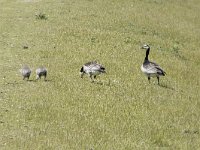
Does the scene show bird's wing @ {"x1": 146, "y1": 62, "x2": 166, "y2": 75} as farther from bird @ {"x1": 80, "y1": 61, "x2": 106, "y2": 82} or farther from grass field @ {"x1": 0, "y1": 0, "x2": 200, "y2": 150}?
bird @ {"x1": 80, "y1": 61, "x2": 106, "y2": 82}

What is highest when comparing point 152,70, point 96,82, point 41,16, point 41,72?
point 41,72

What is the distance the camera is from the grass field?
18.7 metres

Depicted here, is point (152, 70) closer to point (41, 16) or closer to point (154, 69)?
point (154, 69)

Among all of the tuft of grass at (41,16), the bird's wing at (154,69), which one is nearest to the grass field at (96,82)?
the tuft of grass at (41,16)

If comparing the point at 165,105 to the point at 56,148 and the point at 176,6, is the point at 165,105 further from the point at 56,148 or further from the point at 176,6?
the point at 176,6

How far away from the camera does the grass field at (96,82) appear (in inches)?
736

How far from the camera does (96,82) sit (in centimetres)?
2586

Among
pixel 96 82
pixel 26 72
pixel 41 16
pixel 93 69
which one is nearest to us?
pixel 26 72

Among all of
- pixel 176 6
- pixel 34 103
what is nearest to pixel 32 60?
pixel 34 103

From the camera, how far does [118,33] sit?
39.3 metres

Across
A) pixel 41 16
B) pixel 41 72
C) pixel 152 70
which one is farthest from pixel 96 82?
pixel 41 16

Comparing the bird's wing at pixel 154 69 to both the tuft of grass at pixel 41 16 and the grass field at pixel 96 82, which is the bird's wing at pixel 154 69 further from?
the tuft of grass at pixel 41 16

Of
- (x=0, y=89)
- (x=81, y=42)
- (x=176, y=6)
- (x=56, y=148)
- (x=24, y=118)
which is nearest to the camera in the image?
(x=56, y=148)

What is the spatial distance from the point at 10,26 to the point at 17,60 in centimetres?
1054
